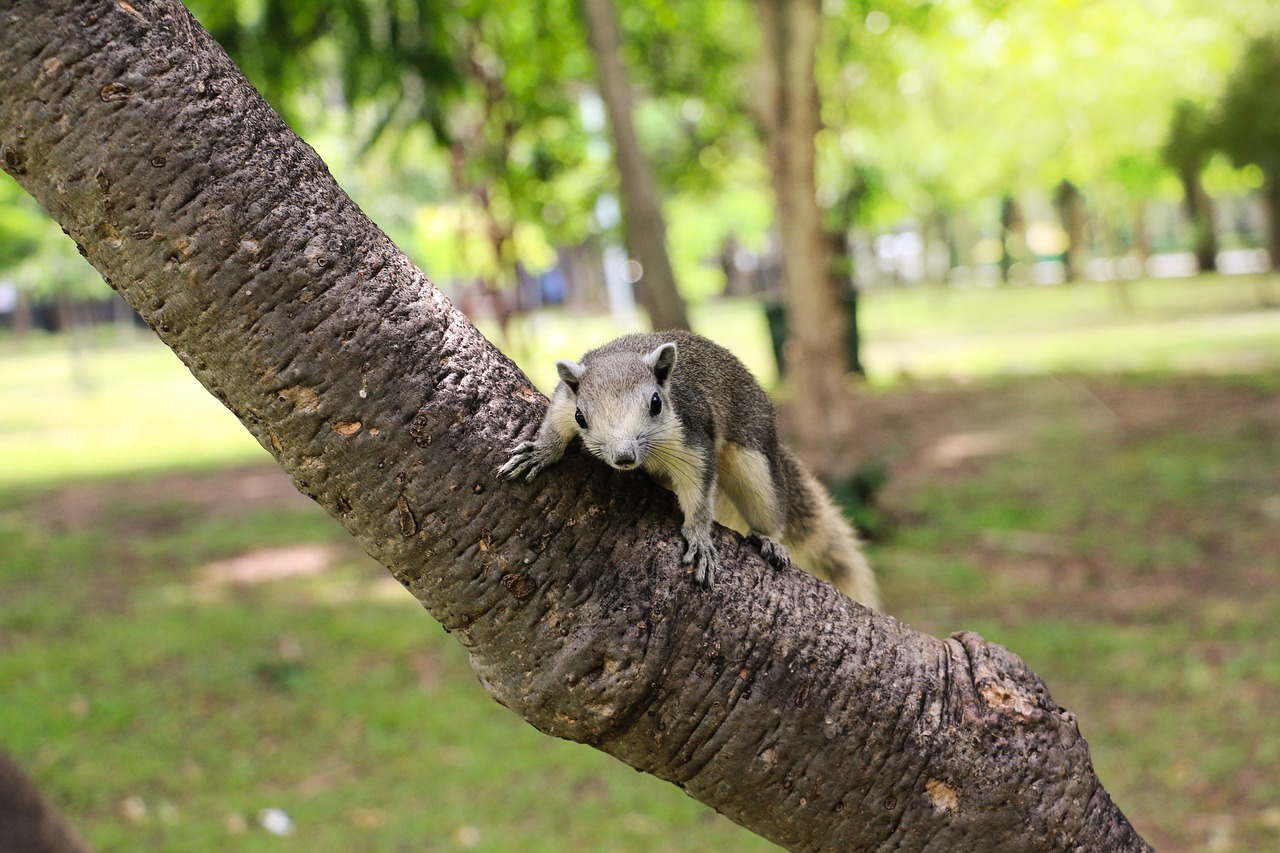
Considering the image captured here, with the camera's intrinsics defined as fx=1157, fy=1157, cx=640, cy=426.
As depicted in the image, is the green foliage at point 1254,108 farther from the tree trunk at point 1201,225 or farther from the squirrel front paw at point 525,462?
the tree trunk at point 1201,225

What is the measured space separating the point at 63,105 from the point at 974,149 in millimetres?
Answer: 21146

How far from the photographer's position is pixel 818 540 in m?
2.69

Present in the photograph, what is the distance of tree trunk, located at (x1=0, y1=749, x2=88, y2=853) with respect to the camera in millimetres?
2834

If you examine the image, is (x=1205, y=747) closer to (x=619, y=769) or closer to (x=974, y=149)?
(x=619, y=769)

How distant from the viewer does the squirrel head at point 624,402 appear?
190 centimetres

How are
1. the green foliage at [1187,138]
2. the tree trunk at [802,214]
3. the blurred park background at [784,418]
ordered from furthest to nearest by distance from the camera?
the green foliage at [1187,138] < the tree trunk at [802,214] < the blurred park background at [784,418]

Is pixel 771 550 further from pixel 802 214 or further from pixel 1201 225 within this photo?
pixel 1201 225

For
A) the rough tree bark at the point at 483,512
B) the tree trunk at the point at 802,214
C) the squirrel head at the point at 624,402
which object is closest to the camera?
the rough tree bark at the point at 483,512

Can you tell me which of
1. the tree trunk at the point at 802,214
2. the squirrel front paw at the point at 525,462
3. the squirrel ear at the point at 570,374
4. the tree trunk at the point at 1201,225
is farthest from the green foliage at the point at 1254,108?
the tree trunk at the point at 1201,225

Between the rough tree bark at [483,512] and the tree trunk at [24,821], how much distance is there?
189 centimetres

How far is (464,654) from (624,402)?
4785 millimetres

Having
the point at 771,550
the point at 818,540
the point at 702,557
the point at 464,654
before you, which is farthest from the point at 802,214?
the point at 702,557

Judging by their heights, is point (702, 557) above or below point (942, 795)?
above

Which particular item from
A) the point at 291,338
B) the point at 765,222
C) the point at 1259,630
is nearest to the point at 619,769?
the point at 1259,630
